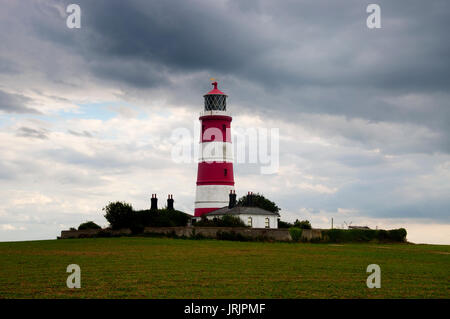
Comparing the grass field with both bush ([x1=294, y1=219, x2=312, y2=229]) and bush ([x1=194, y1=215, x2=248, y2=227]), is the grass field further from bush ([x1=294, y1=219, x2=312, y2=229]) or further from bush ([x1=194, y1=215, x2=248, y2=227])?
bush ([x1=294, y1=219, x2=312, y2=229])

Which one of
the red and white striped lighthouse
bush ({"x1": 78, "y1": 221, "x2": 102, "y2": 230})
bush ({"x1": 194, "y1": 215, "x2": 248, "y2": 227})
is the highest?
the red and white striped lighthouse

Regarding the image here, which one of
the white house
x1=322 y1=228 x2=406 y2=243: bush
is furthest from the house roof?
x1=322 y1=228 x2=406 y2=243: bush

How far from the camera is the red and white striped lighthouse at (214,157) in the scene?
58375mm

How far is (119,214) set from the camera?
53.9 m

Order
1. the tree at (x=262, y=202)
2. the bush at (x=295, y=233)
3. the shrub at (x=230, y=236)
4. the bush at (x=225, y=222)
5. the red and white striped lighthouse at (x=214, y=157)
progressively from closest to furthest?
1. the shrub at (x=230, y=236)
2. the bush at (x=295, y=233)
3. the bush at (x=225, y=222)
4. the red and white striped lighthouse at (x=214, y=157)
5. the tree at (x=262, y=202)

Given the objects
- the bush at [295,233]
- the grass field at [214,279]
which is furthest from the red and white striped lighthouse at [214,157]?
the grass field at [214,279]

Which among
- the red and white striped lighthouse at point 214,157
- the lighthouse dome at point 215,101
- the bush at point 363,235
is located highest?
the lighthouse dome at point 215,101

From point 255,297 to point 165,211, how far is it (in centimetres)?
4280

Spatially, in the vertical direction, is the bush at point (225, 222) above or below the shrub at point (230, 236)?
above

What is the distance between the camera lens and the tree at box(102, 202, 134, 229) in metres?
53.8

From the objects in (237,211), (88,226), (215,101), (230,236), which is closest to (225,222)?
(230,236)

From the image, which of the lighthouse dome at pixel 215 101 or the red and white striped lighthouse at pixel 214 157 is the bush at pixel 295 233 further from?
the lighthouse dome at pixel 215 101
